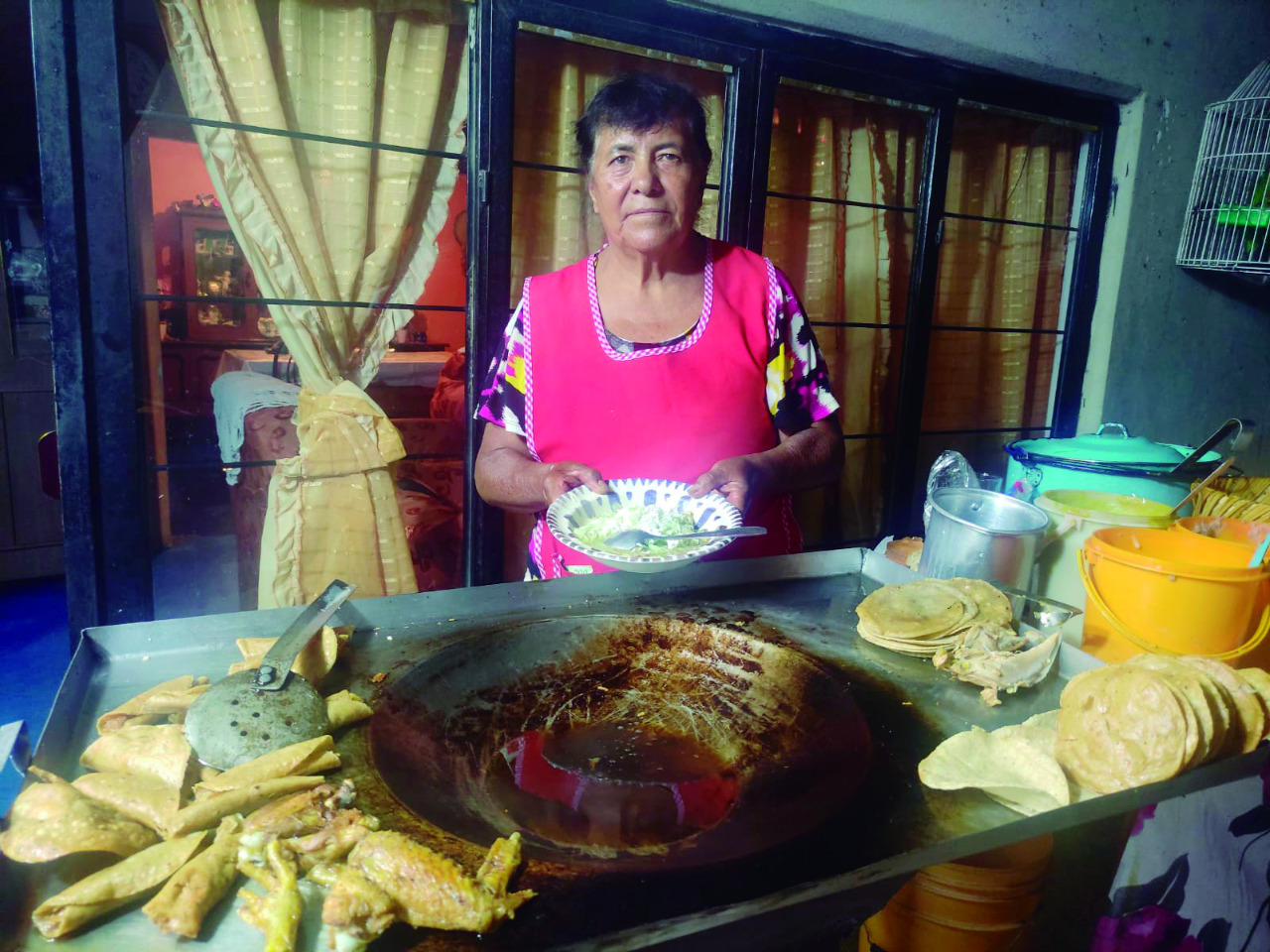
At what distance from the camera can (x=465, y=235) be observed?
2777mm

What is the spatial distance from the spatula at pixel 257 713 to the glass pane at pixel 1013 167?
Result: 3626 mm

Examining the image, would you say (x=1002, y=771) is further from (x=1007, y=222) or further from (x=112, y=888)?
(x=1007, y=222)

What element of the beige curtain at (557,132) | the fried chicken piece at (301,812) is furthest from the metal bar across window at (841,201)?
the fried chicken piece at (301,812)

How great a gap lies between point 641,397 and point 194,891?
4.94 feet

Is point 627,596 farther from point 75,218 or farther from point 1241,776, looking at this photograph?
point 75,218

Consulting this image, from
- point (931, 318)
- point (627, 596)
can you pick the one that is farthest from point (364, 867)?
point (931, 318)

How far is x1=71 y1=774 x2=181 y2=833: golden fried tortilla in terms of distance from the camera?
882mm

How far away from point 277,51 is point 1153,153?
3906mm

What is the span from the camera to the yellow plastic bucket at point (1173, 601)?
1336 millimetres

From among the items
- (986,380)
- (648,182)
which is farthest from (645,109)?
(986,380)

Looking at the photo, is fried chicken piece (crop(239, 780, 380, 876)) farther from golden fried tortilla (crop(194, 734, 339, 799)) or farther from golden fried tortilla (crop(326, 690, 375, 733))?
golden fried tortilla (crop(326, 690, 375, 733))

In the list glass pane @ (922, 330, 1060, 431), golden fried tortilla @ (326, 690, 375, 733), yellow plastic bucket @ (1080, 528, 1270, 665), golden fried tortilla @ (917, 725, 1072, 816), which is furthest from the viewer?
glass pane @ (922, 330, 1060, 431)

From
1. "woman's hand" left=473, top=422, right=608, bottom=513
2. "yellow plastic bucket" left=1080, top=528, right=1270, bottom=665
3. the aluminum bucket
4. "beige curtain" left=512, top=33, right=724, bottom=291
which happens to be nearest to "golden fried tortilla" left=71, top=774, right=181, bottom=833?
"woman's hand" left=473, top=422, right=608, bottom=513

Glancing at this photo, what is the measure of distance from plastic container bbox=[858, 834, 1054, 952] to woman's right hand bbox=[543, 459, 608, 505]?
1000 millimetres
